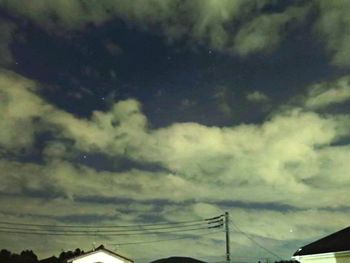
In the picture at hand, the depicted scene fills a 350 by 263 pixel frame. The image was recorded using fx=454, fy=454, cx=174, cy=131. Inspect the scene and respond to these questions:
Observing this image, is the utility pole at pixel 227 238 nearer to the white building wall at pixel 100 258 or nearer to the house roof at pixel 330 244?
the house roof at pixel 330 244

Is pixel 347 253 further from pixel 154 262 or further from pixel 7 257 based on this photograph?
pixel 7 257

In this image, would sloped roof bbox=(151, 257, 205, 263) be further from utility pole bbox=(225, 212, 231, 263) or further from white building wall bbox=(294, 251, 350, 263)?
white building wall bbox=(294, 251, 350, 263)

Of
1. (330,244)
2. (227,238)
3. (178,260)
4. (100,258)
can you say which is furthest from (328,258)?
(178,260)

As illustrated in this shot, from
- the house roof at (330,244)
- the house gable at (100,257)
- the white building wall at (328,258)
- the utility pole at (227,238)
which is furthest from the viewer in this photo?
the house gable at (100,257)

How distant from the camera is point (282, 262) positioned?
47625 mm

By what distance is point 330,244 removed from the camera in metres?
30.0

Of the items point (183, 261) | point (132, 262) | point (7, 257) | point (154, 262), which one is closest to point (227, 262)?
point (132, 262)

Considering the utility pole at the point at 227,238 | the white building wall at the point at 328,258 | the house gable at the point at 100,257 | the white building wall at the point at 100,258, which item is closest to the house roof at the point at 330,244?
the white building wall at the point at 328,258

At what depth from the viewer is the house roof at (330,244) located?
28.2 metres

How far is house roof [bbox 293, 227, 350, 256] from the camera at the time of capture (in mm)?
28217

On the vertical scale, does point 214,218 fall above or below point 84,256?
above

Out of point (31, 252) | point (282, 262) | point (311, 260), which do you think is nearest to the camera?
point (311, 260)

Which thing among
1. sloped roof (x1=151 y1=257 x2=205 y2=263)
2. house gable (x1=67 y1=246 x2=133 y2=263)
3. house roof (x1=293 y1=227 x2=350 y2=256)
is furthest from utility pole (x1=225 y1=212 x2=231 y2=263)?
sloped roof (x1=151 y1=257 x2=205 y2=263)

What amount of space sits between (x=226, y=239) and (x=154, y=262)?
22138mm
